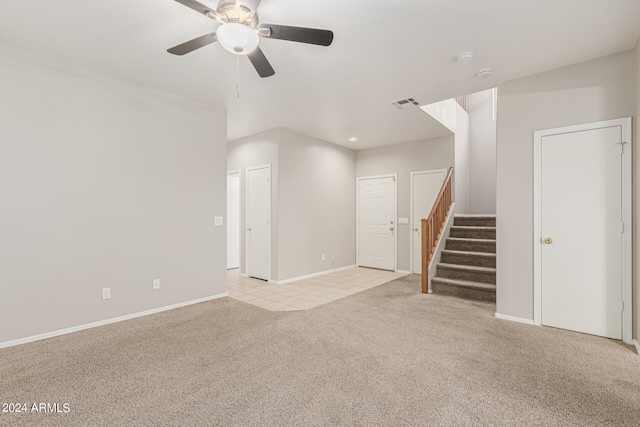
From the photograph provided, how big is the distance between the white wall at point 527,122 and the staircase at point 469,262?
2.30ft

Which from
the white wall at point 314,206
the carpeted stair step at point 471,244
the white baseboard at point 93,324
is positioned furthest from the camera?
the white wall at point 314,206

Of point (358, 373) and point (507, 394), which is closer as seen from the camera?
point (507, 394)

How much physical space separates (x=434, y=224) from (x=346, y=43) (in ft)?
11.0

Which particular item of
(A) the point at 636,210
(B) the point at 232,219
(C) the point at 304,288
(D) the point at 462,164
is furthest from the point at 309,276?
(A) the point at 636,210

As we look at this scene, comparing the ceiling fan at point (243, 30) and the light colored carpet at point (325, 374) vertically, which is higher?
the ceiling fan at point (243, 30)

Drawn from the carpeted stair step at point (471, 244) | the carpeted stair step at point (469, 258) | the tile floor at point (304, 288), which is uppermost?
the carpeted stair step at point (471, 244)

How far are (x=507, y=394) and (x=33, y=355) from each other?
12.4 feet

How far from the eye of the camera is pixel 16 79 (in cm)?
281

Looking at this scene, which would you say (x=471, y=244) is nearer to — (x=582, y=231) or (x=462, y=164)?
(x=582, y=231)

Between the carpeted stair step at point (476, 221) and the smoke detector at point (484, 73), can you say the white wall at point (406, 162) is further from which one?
the smoke detector at point (484, 73)

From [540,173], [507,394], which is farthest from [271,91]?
[507,394]

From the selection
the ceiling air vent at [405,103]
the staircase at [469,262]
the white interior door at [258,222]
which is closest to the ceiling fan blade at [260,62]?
the ceiling air vent at [405,103]

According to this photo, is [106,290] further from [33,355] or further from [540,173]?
[540,173]

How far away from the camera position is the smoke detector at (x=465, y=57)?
2878mm
